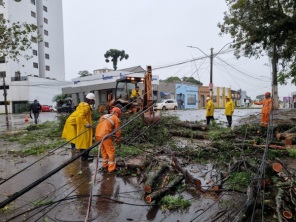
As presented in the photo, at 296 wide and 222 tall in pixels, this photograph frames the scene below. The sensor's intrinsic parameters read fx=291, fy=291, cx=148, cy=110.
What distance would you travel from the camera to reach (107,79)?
42.3 m

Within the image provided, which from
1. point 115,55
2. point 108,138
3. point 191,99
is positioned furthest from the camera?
point 115,55

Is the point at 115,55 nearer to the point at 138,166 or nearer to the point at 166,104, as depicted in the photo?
the point at 166,104

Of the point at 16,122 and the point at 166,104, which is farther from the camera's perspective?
the point at 166,104

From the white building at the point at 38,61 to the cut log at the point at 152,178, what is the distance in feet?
128

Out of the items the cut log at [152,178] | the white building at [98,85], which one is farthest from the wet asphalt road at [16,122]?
the cut log at [152,178]

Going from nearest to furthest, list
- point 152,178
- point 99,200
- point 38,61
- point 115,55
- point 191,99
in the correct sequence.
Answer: point 99,200
point 152,178
point 191,99
point 38,61
point 115,55

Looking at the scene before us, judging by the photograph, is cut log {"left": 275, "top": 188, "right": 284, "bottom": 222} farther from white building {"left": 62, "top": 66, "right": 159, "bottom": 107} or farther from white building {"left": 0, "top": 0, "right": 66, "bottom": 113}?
white building {"left": 0, "top": 0, "right": 66, "bottom": 113}

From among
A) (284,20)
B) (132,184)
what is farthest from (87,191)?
(284,20)

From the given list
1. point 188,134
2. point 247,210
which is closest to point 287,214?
point 247,210

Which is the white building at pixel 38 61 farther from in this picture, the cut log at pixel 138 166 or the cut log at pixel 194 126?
the cut log at pixel 138 166

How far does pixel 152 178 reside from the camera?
526 centimetres

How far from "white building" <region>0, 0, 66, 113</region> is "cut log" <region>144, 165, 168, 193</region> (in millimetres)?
38884

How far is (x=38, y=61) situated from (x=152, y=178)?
59898 mm

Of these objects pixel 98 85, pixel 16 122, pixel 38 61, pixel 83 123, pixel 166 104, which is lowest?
pixel 16 122
